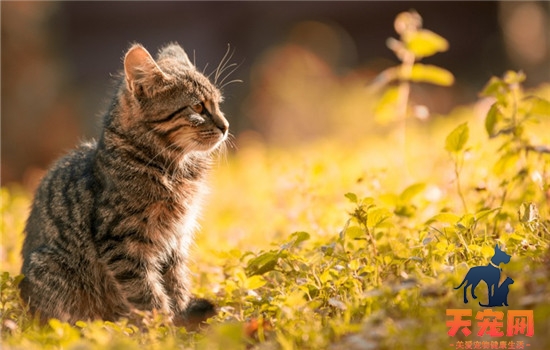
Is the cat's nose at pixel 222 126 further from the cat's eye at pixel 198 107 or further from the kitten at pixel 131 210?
the cat's eye at pixel 198 107

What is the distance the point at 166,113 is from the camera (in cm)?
425

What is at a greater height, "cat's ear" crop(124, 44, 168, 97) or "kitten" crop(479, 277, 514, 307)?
"cat's ear" crop(124, 44, 168, 97)

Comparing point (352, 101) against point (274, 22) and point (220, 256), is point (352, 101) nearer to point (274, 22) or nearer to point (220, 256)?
point (274, 22)

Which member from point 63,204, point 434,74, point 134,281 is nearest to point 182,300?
point 134,281

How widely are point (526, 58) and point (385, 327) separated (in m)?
10.3

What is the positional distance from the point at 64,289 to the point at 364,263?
5.63 ft

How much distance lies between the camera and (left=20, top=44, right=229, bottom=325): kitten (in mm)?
3979

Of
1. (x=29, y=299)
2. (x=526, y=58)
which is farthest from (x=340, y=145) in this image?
(x=29, y=299)

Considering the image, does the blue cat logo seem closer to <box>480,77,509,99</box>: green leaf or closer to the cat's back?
<box>480,77,509,99</box>: green leaf

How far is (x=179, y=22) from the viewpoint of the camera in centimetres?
1546

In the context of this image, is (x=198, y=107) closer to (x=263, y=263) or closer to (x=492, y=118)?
(x=263, y=263)

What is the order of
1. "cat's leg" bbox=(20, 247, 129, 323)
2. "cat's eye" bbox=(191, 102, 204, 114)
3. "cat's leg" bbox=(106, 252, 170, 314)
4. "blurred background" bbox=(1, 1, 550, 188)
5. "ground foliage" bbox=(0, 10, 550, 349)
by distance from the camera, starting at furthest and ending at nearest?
"blurred background" bbox=(1, 1, 550, 188) → "cat's eye" bbox=(191, 102, 204, 114) → "cat's leg" bbox=(20, 247, 129, 323) → "cat's leg" bbox=(106, 252, 170, 314) → "ground foliage" bbox=(0, 10, 550, 349)

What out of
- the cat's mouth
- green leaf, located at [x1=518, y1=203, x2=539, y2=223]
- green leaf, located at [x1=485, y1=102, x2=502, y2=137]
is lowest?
green leaf, located at [x1=518, y1=203, x2=539, y2=223]

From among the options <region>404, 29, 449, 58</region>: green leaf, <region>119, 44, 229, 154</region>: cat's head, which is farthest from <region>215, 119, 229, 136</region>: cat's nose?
<region>404, 29, 449, 58</region>: green leaf
